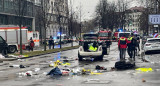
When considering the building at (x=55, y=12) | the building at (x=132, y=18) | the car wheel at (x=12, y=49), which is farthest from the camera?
the building at (x=132, y=18)

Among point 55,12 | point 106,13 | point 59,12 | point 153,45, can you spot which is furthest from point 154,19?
point 106,13

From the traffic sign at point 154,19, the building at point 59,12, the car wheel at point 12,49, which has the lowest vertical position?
the car wheel at point 12,49

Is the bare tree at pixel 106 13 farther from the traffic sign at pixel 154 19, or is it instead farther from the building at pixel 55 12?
the traffic sign at pixel 154 19

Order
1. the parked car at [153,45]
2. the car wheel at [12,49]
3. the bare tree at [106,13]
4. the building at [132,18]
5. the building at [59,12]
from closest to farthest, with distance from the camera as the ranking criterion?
the parked car at [153,45] → the car wheel at [12,49] → the building at [59,12] → the bare tree at [106,13] → the building at [132,18]

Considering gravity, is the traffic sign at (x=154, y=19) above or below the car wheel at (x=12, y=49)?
above

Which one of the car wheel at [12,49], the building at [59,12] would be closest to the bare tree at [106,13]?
the building at [59,12]

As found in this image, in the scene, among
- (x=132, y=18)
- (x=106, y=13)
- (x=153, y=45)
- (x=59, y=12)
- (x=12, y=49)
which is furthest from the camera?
(x=132, y=18)

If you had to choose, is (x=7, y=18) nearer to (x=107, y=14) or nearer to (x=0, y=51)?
(x=0, y=51)

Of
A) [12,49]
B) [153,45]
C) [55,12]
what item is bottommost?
[12,49]

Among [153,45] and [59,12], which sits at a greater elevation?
[59,12]

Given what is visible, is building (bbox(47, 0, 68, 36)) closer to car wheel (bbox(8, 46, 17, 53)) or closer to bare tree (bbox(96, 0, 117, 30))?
car wheel (bbox(8, 46, 17, 53))

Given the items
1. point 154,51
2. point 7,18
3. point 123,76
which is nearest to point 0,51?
point 154,51

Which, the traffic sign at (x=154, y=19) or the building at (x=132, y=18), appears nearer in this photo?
the traffic sign at (x=154, y=19)

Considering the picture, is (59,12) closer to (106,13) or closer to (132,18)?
(106,13)
